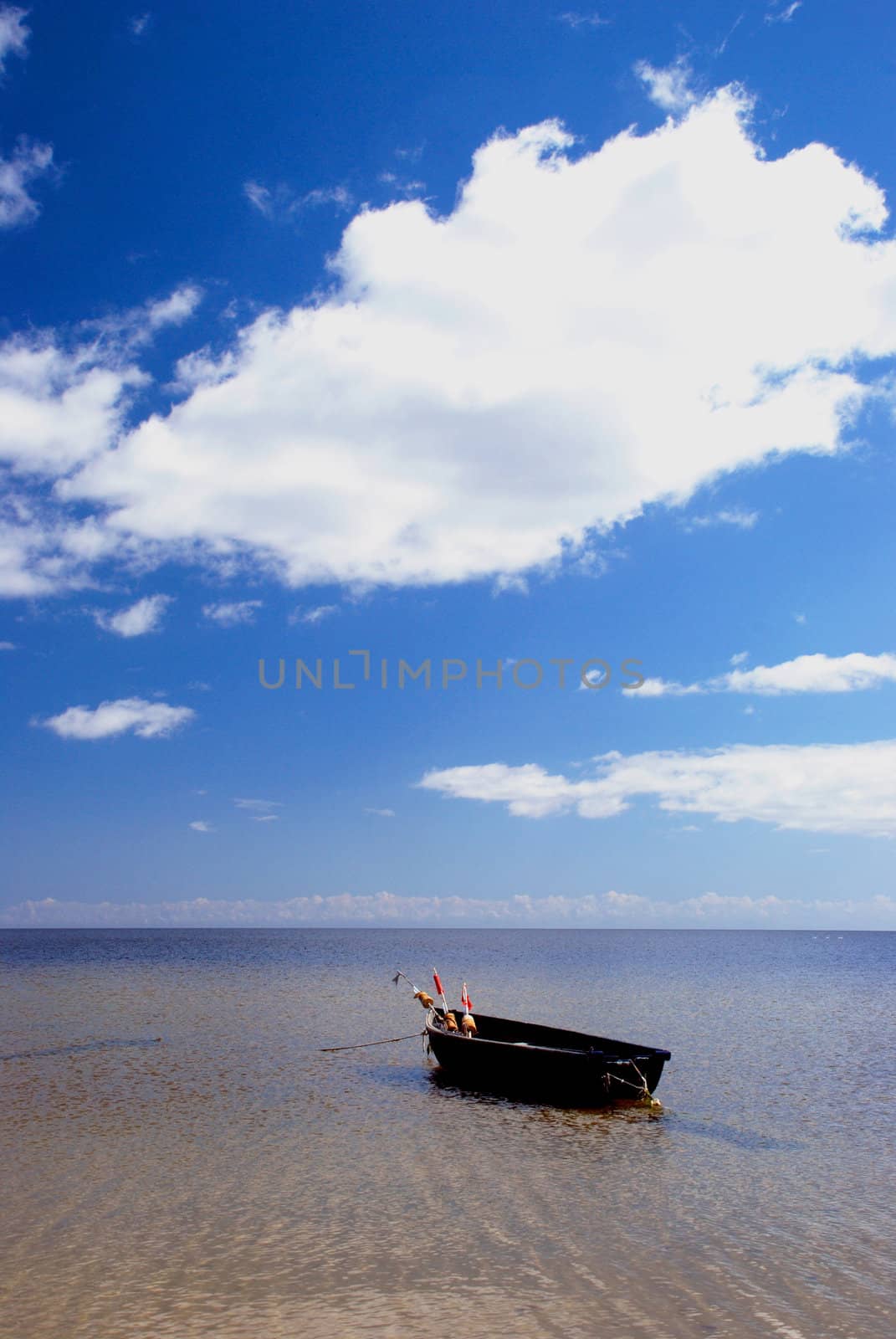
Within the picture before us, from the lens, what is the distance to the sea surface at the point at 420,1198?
8992 millimetres

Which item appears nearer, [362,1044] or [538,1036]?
[538,1036]

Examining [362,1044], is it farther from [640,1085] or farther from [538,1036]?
[640,1085]

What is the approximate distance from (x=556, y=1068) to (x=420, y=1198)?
6.83 meters

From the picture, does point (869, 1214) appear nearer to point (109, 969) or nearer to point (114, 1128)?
point (114, 1128)

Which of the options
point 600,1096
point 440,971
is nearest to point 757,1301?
point 600,1096

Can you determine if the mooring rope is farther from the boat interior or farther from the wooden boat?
the wooden boat

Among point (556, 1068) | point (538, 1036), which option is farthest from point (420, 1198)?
point (538, 1036)

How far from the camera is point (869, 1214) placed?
12.4 meters

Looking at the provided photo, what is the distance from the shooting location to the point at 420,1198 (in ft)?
42.2

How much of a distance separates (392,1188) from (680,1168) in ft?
15.9

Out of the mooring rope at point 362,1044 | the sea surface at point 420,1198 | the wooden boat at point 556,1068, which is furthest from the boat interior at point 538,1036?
the mooring rope at point 362,1044

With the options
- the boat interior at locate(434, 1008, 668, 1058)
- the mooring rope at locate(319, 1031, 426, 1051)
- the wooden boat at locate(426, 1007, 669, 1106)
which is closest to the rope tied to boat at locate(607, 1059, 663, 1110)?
the wooden boat at locate(426, 1007, 669, 1106)

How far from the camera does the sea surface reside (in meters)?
8.99

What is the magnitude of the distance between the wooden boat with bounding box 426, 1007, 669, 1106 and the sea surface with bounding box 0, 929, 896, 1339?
0.49 meters
